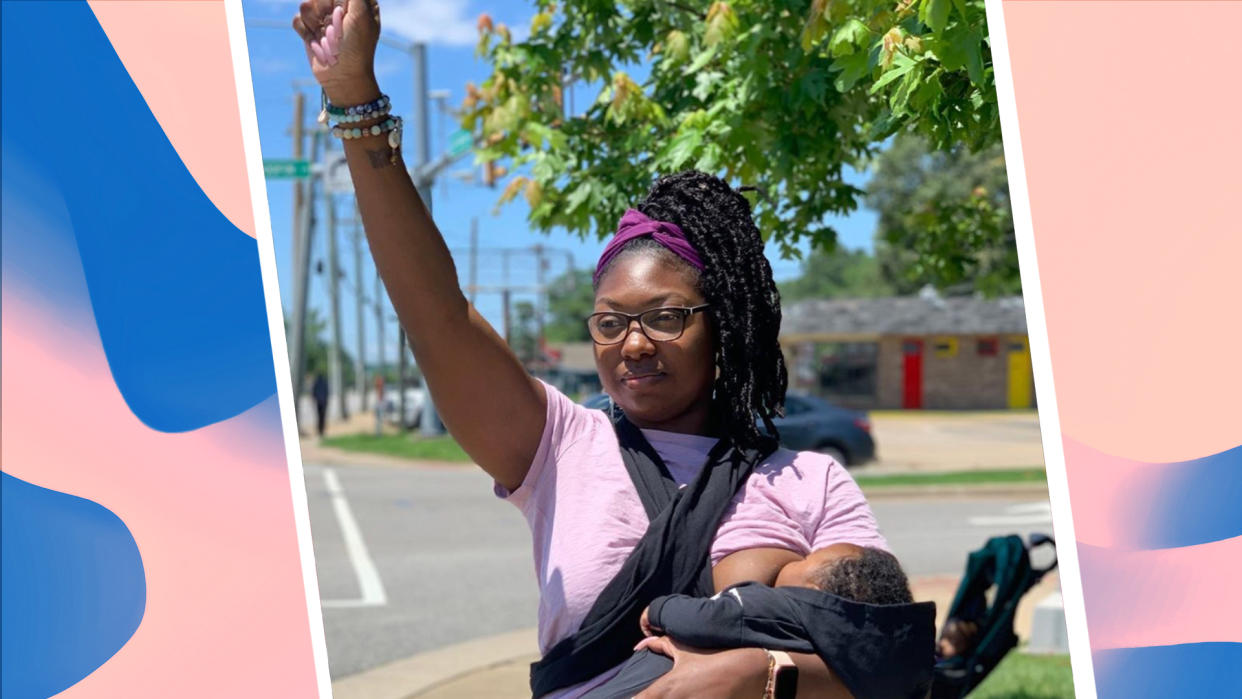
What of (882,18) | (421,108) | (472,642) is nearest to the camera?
(882,18)

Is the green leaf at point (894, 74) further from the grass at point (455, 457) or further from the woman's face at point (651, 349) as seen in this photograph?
the grass at point (455, 457)

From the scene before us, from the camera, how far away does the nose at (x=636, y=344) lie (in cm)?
196

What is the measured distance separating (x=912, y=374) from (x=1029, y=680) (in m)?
32.3

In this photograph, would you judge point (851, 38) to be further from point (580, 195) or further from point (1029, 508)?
point (1029, 508)

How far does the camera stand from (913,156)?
4212 cm

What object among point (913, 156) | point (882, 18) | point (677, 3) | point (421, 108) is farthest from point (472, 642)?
point (913, 156)

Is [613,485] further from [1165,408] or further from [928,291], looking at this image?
[928,291]

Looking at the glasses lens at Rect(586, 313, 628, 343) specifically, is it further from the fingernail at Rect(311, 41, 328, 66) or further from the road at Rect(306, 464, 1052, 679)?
the road at Rect(306, 464, 1052, 679)

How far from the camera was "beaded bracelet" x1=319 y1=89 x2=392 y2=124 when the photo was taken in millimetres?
1688

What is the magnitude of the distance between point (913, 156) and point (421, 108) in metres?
27.3

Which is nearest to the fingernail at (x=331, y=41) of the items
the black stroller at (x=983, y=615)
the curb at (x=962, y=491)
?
the black stroller at (x=983, y=615)

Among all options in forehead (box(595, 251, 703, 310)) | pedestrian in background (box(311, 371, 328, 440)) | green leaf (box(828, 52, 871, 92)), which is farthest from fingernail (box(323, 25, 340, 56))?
pedestrian in background (box(311, 371, 328, 440))

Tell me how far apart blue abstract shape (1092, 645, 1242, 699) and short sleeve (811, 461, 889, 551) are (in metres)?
0.40

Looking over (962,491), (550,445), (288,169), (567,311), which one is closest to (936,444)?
(962,491)
